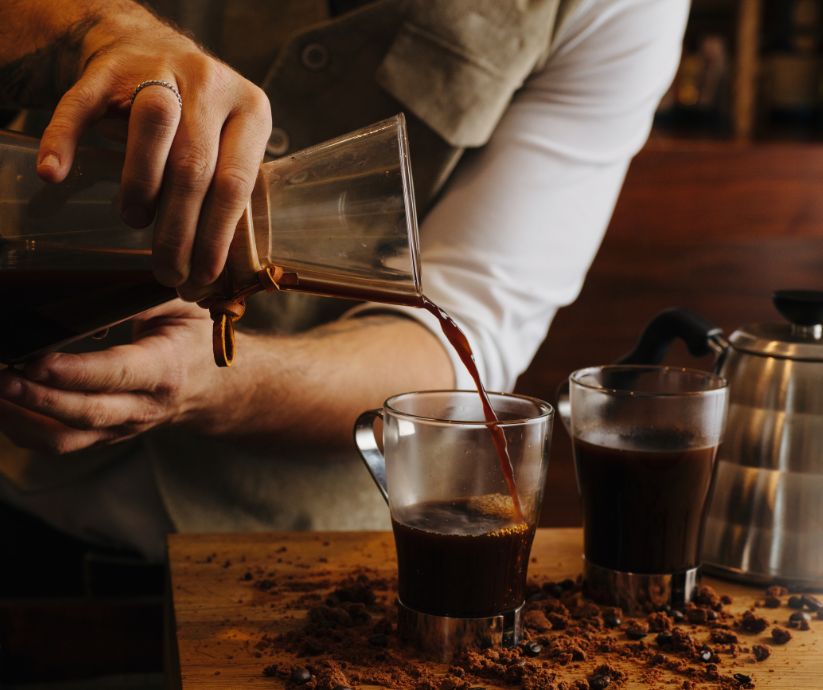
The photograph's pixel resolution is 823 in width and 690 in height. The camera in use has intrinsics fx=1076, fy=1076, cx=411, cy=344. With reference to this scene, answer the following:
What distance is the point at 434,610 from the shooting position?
3.26 ft

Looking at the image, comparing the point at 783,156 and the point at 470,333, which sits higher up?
the point at 783,156

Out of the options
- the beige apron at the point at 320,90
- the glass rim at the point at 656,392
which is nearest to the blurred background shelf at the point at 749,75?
the beige apron at the point at 320,90

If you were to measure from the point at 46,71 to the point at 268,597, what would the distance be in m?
0.60

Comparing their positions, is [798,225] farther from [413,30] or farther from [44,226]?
[44,226]

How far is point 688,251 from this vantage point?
305 cm

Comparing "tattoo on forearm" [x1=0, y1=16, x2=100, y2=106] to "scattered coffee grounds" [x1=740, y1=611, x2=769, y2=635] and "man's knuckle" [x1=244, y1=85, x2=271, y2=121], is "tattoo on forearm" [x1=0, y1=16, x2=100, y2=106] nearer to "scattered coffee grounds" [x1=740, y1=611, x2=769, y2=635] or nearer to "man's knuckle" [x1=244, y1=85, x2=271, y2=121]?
"man's knuckle" [x1=244, y1=85, x2=271, y2=121]

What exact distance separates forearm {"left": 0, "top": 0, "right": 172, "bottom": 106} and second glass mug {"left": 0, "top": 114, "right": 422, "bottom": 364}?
0.22 metres

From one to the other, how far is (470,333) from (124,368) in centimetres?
64

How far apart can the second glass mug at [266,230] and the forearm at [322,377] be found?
1.26 feet

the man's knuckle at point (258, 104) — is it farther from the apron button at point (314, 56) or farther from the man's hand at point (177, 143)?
the apron button at point (314, 56)

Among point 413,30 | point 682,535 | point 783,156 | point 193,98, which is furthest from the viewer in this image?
point 783,156

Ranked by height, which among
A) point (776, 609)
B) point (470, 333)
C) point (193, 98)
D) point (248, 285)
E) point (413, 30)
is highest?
point (413, 30)

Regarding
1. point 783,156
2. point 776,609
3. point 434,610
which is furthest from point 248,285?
point 783,156

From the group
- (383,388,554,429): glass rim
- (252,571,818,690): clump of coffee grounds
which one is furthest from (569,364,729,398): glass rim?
(252,571,818,690): clump of coffee grounds
